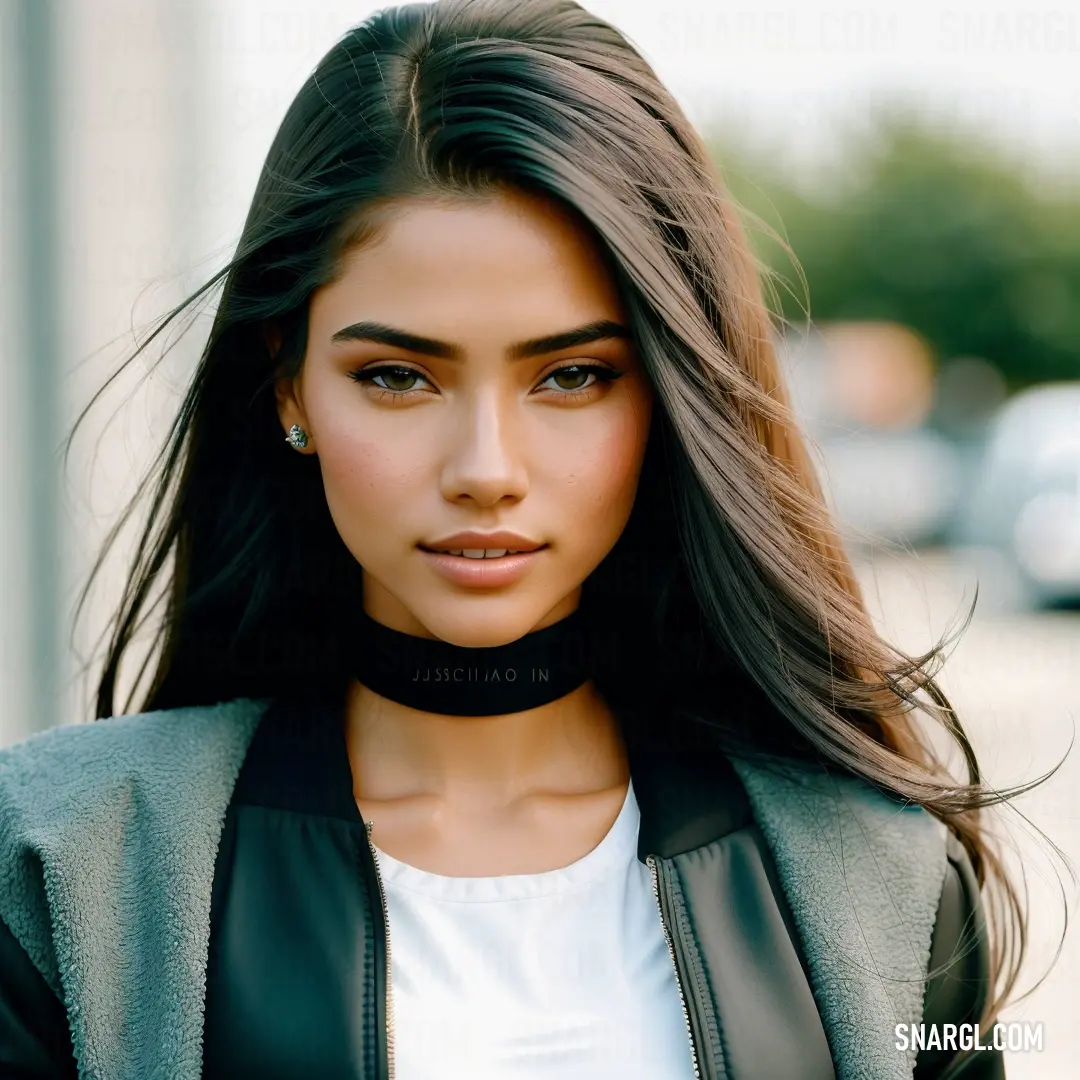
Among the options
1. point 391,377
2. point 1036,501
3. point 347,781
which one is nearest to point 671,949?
point 347,781

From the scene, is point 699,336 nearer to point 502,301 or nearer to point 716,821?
point 502,301

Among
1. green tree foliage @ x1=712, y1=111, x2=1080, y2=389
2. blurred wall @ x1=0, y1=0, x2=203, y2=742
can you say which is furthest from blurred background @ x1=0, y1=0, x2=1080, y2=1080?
green tree foliage @ x1=712, y1=111, x2=1080, y2=389

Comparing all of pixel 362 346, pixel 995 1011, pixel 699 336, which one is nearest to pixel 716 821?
pixel 995 1011

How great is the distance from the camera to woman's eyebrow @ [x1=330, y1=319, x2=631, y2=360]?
1.48m

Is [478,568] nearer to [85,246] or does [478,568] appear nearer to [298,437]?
[298,437]

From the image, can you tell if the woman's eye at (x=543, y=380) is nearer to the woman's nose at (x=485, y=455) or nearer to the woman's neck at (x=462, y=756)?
the woman's nose at (x=485, y=455)

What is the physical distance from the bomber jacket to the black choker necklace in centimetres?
10

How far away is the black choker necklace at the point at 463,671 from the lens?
1698 mm

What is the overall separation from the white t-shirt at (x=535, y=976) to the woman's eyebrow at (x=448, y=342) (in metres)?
0.61

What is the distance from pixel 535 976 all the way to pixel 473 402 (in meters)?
0.66

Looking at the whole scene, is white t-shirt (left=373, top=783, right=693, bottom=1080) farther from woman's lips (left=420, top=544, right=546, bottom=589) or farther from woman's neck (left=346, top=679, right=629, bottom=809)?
woman's lips (left=420, top=544, right=546, bottom=589)

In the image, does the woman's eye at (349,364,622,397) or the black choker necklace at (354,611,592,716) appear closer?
the woman's eye at (349,364,622,397)

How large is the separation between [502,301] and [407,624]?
1.48 ft

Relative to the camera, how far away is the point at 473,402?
149 cm
